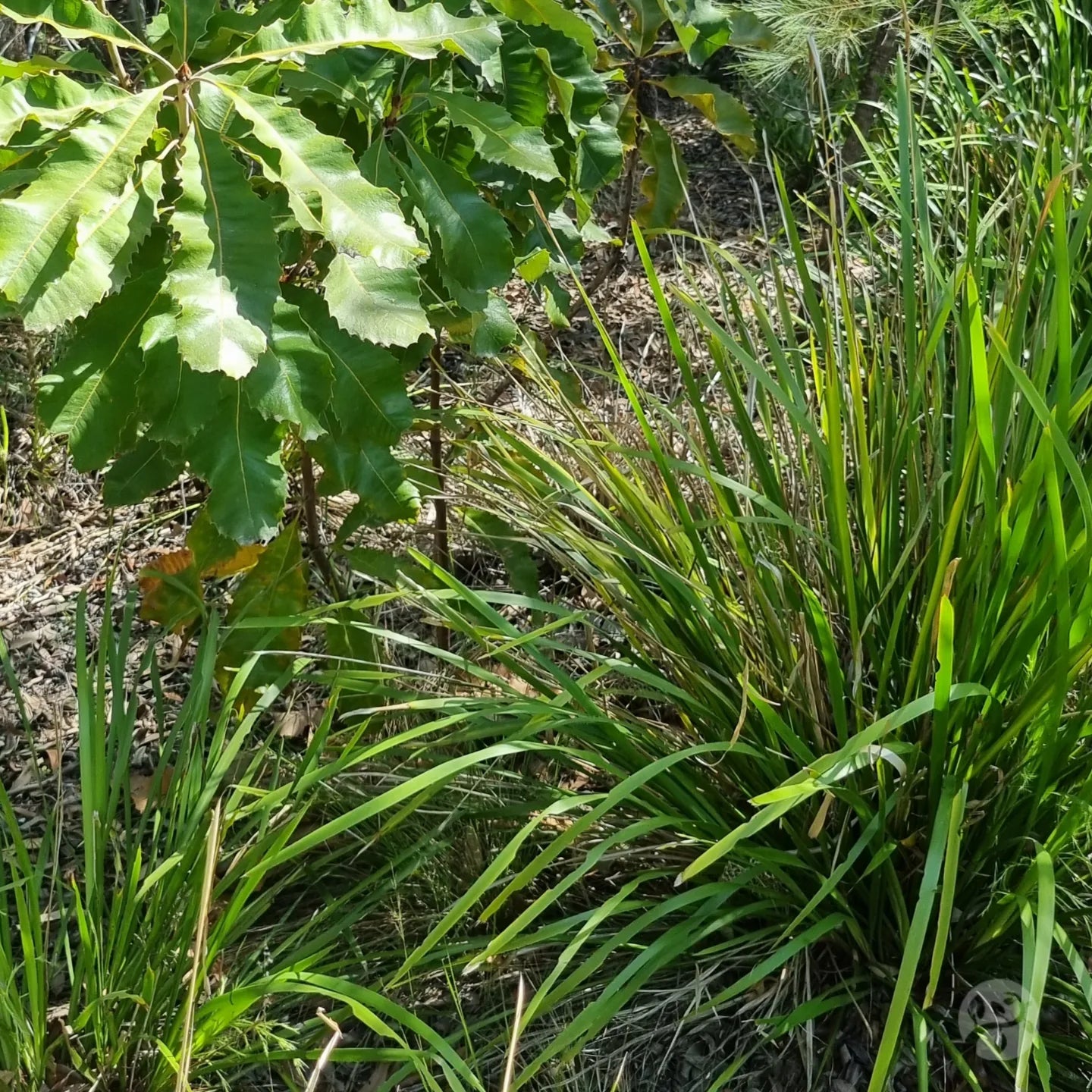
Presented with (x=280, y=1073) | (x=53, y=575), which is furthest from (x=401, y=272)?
Result: (x=53, y=575)

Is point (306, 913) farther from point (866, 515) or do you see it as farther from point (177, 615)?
point (866, 515)

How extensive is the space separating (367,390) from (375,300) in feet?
0.74

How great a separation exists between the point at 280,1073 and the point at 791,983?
0.63 m

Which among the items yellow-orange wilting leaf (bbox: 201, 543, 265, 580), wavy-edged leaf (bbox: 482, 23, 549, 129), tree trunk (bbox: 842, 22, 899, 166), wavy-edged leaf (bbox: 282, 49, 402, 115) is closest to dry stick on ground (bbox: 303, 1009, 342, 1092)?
yellow-orange wilting leaf (bbox: 201, 543, 265, 580)

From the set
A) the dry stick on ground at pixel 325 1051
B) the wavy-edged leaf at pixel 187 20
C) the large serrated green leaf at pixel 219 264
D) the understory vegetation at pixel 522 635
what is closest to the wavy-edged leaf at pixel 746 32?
the understory vegetation at pixel 522 635

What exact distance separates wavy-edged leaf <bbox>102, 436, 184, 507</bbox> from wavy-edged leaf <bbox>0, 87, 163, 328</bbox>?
457mm

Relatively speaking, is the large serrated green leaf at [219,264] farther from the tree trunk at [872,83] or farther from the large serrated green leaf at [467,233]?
the tree trunk at [872,83]

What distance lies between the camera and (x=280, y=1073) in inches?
51.1

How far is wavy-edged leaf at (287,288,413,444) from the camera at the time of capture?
1318 mm

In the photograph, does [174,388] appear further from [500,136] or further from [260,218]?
[500,136]

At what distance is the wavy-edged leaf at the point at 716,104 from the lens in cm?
202

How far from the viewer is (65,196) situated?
104 cm

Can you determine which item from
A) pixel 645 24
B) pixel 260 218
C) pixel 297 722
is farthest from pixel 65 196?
pixel 645 24

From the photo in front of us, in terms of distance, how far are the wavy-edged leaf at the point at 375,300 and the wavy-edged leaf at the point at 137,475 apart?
484 millimetres
